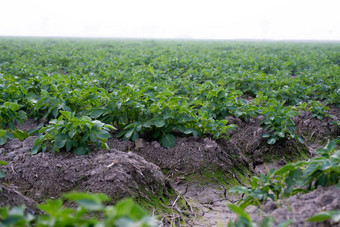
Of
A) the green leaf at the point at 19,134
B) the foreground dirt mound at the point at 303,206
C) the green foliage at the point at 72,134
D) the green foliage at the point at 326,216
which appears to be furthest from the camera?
the green leaf at the point at 19,134

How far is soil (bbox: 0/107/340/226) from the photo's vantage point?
110 inches

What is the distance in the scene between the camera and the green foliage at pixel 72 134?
3018mm

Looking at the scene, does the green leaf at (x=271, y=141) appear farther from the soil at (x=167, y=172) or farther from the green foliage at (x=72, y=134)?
the green foliage at (x=72, y=134)

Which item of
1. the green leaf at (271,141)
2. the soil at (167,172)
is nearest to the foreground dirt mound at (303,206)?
the soil at (167,172)

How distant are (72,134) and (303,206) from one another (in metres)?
2.03

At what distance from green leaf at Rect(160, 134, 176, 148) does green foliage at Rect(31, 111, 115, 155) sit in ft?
2.91

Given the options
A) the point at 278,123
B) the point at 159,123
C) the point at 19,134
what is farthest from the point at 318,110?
the point at 19,134

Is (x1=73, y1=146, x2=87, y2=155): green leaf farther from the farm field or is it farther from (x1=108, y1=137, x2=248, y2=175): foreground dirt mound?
(x1=108, y1=137, x2=248, y2=175): foreground dirt mound

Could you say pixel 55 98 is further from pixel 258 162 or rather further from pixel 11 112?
pixel 258 162

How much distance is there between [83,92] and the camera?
13.9 feet

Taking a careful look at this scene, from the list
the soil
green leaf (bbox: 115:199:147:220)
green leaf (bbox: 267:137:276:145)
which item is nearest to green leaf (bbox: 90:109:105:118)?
the soil

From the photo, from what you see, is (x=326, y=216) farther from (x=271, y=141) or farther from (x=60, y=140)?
(x=271, y=141)

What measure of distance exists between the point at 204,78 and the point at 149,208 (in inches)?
233

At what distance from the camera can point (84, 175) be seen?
292 cm
